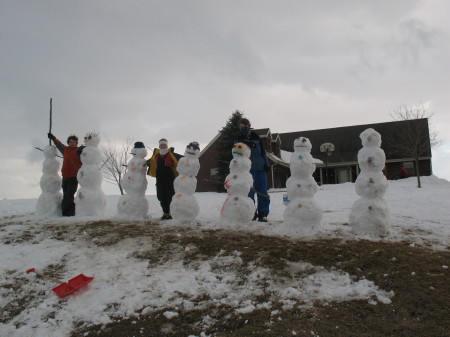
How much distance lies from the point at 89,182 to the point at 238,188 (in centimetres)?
345

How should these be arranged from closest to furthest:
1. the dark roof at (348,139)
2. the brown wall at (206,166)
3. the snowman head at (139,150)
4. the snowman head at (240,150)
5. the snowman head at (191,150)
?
the snowman head at (240,150)
the snowman head at (191,150)
the snowman head at (139,150)
the dark roof at (348,139)
the brown wall at (206,166)

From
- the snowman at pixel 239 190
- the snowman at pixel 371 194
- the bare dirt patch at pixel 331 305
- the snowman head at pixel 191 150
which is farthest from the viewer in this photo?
the snowman head at pixel 191 150

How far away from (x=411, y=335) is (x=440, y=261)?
1.87 metres

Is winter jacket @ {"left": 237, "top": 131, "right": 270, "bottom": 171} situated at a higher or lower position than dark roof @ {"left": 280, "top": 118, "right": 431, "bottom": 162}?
lower

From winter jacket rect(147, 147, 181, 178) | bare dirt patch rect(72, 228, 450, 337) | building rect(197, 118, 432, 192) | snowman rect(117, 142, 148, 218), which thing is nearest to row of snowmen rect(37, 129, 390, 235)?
snowman rect(117, 142, 148, 218)

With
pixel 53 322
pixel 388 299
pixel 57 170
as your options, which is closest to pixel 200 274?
pixel 53 322

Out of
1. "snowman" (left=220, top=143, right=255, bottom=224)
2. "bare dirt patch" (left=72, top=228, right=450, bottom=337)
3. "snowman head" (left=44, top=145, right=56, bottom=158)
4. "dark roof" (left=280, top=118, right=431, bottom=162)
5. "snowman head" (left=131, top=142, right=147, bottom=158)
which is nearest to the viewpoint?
"bare dirt patch" (left=72, top=228, right=450, bottom=337)

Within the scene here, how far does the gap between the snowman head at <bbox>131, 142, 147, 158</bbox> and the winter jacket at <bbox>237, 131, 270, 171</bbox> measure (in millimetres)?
2072

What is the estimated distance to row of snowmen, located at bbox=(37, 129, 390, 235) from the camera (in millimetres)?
5625

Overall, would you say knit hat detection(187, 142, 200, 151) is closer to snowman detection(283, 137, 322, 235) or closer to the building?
snowman detection(283, 137, 322, 235)

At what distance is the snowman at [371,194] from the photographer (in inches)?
217

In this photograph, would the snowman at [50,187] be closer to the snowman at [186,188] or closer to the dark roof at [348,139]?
the snowman at [186,188]

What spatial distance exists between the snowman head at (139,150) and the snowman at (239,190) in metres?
2.16

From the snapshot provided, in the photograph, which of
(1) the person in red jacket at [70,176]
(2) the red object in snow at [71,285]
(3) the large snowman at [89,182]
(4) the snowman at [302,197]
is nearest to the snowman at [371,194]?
(4) the snowman at [302,197]
